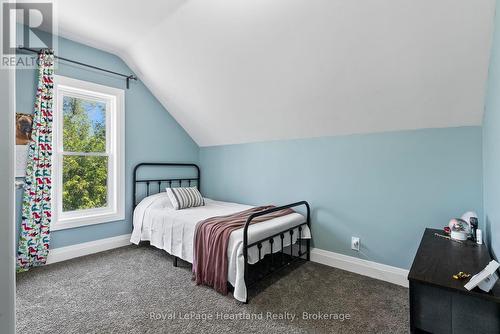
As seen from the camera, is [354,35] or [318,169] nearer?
[354,35]

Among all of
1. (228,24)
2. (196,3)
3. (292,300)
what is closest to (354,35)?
(228,24)

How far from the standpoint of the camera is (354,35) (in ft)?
6.28

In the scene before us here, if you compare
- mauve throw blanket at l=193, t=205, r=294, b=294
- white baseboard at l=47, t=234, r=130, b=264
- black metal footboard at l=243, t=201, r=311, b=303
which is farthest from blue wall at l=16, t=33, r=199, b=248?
black metal footboard at l=243, t=201, r=311, b=303

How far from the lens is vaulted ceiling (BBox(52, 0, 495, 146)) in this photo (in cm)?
173

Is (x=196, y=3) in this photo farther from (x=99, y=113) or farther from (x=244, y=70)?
(x=99, y=113)

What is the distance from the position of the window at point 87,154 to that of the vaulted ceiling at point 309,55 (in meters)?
0.60

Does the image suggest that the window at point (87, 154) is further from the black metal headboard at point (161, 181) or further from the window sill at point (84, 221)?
the black metal headboard at point (161, 181)

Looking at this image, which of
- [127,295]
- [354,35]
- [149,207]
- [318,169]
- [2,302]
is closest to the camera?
[2,302]

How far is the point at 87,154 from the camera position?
119 inches

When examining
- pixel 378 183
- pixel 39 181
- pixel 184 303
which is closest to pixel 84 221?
pixel 39 181

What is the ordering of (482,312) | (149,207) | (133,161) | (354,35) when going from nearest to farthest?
(482,312), (354,35), (149,207), (133,161)

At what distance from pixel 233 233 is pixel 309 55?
1.68 metres

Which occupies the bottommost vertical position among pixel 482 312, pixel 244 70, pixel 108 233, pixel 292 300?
pixel 292 300

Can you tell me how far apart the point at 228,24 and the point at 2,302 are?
2.33 m
